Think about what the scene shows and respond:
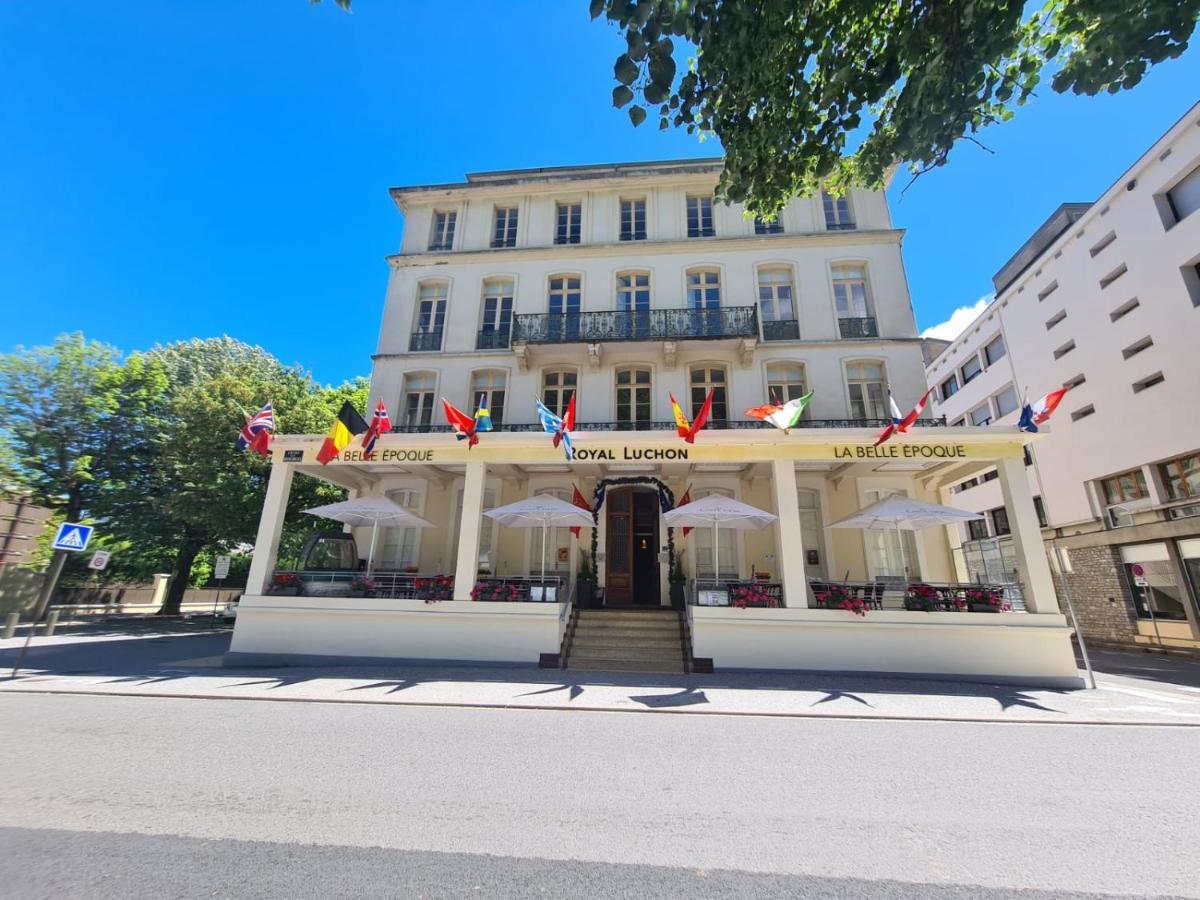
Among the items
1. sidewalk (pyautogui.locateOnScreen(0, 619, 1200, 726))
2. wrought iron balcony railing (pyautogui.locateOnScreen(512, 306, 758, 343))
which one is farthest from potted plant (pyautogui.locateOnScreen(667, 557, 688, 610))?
wrought iron balcony railing (pyautogui.locateOnScreen(512, 306, 758, 343))

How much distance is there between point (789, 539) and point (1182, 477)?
55.6 feet

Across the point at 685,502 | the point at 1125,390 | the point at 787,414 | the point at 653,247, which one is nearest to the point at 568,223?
the point at 653,247

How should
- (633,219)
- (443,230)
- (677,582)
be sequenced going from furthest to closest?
(443,230) < (633,219) < (677,582)

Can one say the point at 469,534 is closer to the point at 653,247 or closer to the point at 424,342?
the point at 424,342

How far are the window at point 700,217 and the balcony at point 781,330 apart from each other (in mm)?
3910

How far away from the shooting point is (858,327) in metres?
15.4

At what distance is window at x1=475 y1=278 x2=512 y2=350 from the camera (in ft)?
53.6

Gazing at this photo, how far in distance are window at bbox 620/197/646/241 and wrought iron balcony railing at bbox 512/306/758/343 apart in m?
3.62

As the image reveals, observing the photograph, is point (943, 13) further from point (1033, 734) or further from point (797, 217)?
point (797, 217)

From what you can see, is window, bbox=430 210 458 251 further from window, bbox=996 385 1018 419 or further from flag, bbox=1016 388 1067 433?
window, bbox=996 385 1018 419

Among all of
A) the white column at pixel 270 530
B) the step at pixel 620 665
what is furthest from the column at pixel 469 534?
the white column at pixel 270 530

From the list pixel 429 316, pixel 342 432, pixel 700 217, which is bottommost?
pixel 342 432

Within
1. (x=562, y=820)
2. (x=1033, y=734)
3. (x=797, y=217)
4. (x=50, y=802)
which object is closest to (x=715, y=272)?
(x=797, y=217)

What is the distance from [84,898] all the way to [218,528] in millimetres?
20489
